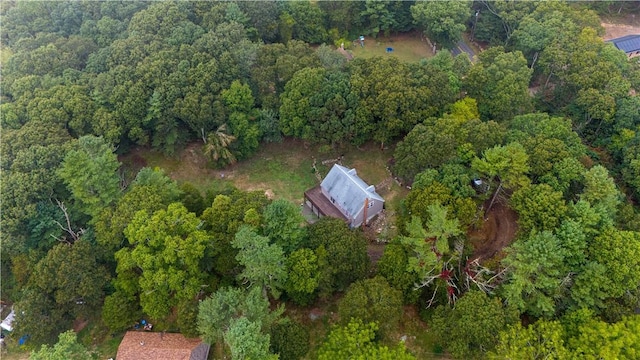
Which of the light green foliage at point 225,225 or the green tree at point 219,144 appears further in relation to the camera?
the green tree at point 219,144

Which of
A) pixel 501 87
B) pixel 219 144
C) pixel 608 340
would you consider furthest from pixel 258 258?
pixel 501 87

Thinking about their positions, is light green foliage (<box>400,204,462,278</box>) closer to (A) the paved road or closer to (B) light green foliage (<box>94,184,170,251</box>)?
(B) light green foliage (<box>94,184,170,251</box>)

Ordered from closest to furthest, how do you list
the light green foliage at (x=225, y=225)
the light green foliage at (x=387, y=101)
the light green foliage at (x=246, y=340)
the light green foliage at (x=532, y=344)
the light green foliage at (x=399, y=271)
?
the light green foliage at (x=246, y=340) → the light green foliage at (x=532, y=344) → the light green foliage at (x=399, y=271) → the light green foliage at (x=225, y=225) → the light green foliage at (x=387, y=101)

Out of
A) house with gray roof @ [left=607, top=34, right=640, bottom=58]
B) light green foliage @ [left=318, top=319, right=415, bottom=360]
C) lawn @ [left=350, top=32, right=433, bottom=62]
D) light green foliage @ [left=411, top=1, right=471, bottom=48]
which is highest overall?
light green foliage @ [left=411, top=1, right=471, bottom=48]

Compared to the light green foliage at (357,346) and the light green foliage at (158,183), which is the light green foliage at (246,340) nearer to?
the light green foliage at (357,346)

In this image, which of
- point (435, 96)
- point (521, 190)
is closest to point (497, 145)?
point (521, 190)

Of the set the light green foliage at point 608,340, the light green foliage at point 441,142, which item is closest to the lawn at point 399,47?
the light green foliage at point 441,142

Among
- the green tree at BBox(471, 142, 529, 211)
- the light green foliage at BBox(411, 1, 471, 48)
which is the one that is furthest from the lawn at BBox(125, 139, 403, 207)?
the light green foliage at BBox(411, 1, 471, 48)

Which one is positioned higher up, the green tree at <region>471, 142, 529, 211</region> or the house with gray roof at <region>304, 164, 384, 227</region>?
the green tree at <region>471, 142, 529, 211</region>
